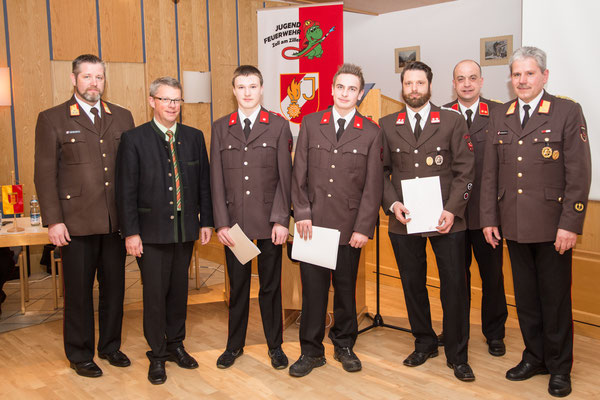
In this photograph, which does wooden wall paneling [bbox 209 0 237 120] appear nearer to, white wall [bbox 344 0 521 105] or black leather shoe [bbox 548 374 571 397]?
white wall [bbox 344 0 521 105]

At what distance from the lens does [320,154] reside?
10.4 feet

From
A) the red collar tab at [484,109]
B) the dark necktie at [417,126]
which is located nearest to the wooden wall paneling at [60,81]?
the dark necktie at [417,126]

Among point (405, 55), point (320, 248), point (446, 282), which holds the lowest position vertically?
point (446, 282)

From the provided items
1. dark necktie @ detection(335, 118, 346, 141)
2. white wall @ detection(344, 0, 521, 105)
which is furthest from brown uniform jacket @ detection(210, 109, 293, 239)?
white wall @ detection(344, 0, 521, 105)

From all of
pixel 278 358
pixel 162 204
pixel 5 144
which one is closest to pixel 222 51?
pixel 5 144

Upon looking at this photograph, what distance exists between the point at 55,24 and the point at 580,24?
5101mm

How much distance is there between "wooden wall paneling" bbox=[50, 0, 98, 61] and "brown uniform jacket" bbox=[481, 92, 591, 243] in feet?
16.0

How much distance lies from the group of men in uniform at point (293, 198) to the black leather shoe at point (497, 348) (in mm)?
331

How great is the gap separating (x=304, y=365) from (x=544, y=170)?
169 centimetres

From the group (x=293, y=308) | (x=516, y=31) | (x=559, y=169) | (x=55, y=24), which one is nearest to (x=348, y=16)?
(x=516, y=31)

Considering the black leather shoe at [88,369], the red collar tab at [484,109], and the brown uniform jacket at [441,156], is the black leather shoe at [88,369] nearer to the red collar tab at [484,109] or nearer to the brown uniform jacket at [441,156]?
the brown uniform jacket at [441,156]

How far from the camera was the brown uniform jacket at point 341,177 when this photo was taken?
3.12m

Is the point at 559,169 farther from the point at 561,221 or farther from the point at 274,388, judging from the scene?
the point at 274,388

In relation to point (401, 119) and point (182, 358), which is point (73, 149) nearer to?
point (182, 358)
